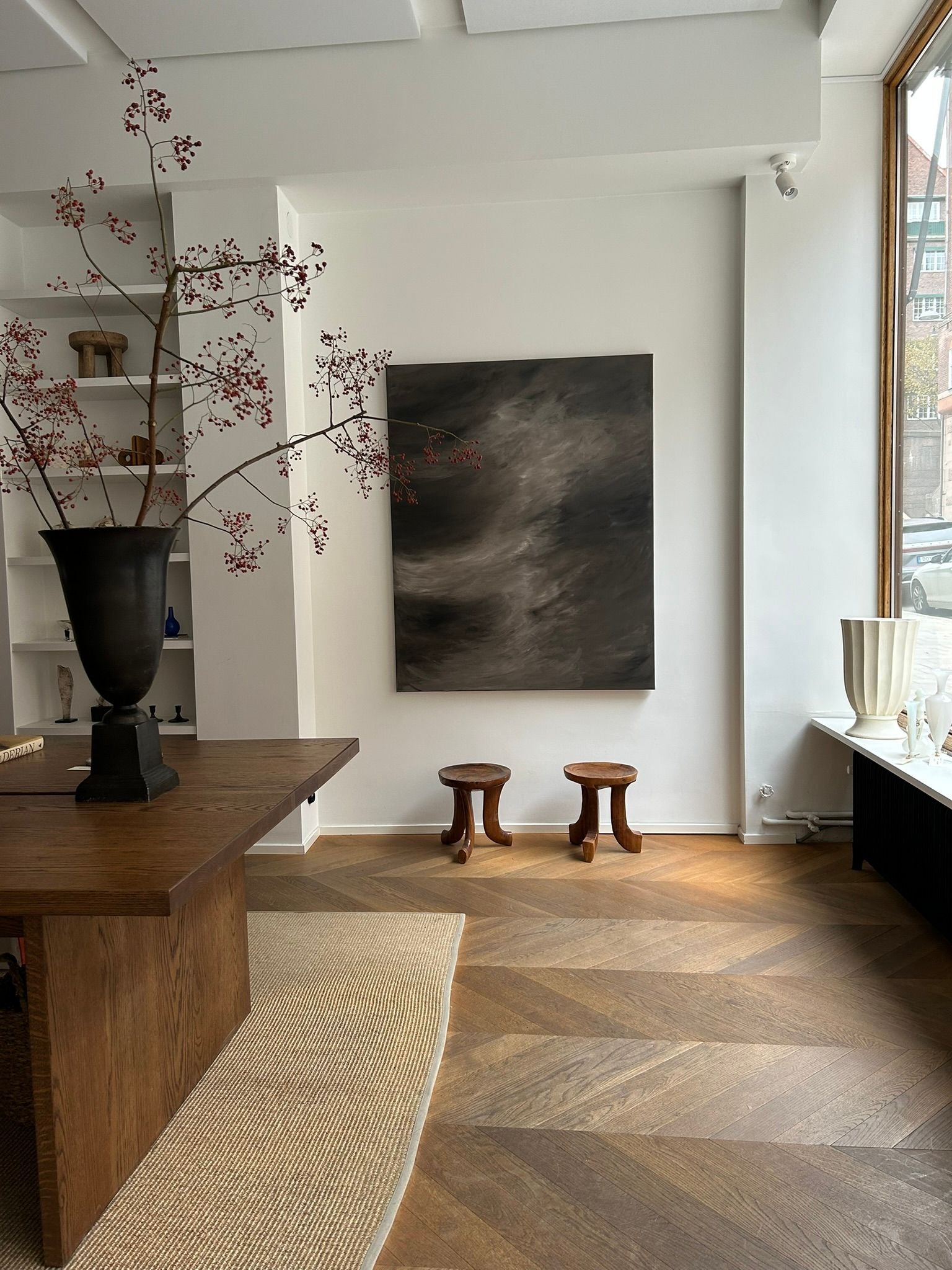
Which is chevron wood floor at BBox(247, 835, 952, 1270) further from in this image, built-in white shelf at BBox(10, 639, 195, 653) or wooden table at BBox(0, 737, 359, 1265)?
built-in white shelf at BBox(10, 639, 195, 653)

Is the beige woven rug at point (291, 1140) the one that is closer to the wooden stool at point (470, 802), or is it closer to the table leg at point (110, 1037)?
the table leg at point (110, 1037)

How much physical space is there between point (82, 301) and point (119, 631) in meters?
3.14

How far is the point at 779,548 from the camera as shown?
4293 mm

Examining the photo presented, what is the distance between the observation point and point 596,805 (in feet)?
13.8

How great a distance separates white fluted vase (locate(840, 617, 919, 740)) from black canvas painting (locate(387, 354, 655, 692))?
94cm

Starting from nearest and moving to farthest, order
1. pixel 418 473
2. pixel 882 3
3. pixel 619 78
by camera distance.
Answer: pixel 882 3, pixel 619 78, pixel 418 473

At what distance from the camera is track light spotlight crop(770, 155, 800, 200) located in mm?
3945

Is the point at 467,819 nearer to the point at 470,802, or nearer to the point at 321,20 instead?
the point at 470,802

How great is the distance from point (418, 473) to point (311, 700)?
121cm

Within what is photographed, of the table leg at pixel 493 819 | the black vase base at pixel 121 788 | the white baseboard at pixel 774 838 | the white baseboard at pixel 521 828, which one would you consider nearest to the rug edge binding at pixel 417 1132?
the black vase base at pixel 121 788

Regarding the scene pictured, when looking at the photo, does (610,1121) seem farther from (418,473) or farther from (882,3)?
(882,3)

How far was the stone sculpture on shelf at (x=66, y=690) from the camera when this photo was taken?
4.52 meters

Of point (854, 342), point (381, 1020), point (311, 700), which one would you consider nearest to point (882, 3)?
point (854, 342)

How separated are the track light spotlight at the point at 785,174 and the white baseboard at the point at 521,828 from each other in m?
2.83
